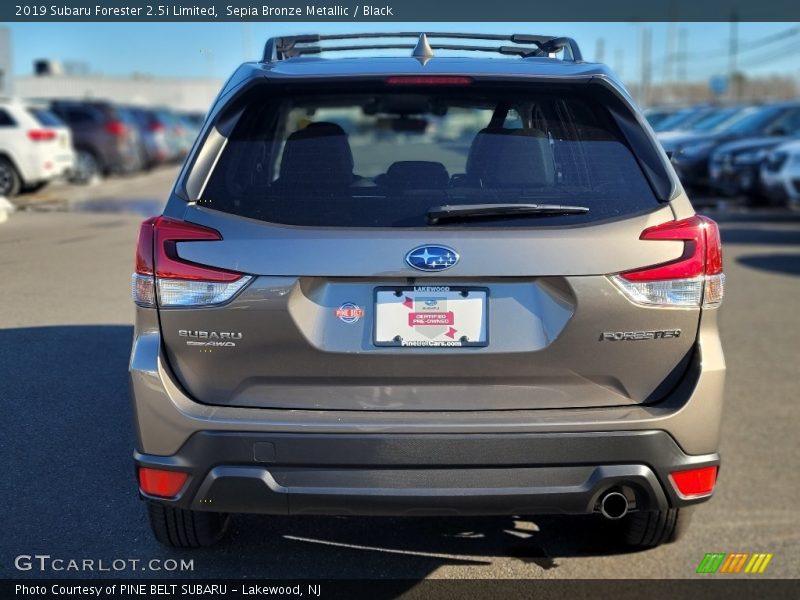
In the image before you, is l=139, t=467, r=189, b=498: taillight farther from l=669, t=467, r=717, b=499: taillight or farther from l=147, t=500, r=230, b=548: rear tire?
l=669, t=467, r=717, b=499: taillight

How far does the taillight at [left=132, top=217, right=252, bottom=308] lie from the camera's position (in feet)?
9.98

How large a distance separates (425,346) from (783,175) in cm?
1374

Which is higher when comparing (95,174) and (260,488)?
(260,488)

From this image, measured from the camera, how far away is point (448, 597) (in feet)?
11.6

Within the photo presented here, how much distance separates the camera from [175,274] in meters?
3.07

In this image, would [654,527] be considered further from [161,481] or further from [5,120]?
[5,120]

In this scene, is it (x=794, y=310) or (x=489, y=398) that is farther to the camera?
(x=794, y=310)

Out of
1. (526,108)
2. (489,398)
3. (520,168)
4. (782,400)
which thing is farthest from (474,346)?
(782,400)

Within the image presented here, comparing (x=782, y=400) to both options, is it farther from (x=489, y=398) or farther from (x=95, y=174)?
(x=95, y=174)

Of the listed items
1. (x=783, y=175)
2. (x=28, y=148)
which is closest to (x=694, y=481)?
(x=783, y=175)

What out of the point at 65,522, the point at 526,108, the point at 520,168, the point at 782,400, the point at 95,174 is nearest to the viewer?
the point at 520,168

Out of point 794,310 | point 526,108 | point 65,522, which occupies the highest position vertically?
point 526,108

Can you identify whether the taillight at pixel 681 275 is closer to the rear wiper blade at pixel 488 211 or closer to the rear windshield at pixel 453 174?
the rear windshield at pixel 453 174

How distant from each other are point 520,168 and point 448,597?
151cm
